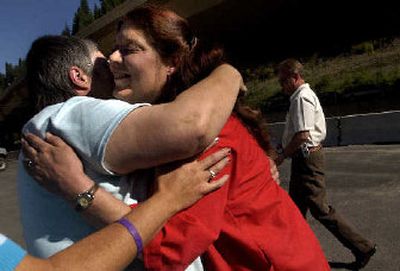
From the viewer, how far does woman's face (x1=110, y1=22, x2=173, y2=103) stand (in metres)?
2.01

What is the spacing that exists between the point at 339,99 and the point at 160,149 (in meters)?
18.8

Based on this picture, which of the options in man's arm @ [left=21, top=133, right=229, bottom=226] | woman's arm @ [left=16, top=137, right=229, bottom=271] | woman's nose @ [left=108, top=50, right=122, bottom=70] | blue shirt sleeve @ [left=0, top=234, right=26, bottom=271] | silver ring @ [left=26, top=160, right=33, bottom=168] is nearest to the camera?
blue shirt sleeve @ [left=0, top=234, right=26, bottom=271]

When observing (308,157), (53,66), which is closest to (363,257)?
(308,157)

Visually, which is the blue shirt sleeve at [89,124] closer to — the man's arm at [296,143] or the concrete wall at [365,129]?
the man's arm at [296,143]

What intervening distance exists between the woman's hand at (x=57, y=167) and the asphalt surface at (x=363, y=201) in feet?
13.4

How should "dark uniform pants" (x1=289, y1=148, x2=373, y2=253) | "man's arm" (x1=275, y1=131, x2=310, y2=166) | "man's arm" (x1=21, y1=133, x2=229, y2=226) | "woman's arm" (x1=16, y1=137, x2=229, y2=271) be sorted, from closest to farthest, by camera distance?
1. "woman's arm" (x1=16, y1=137, x2=229, y2=271)
2. "man's arm" (x1=21, y1=133, x2=229, y2=226)
3. "dark uniform pants" (x1=289, y1=148, x2=373, y2=253)
4. "man's arm" (x1=275, y1=131, x2=310, y2=166)

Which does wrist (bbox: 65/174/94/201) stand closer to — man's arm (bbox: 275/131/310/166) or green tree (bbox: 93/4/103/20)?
man's arm (bbox: 275/131/310/166)

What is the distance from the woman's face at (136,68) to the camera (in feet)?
6.58

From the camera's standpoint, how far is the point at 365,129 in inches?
580

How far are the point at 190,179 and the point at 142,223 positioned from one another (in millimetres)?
223

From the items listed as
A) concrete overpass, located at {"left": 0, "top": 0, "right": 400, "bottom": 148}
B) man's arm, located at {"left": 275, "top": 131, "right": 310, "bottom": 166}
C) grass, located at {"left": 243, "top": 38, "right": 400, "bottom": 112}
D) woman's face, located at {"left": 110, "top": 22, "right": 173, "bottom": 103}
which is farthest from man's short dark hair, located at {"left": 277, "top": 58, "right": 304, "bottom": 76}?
concrete overpass, located at {"left": 0, "top": 0, "right": 400, "bottom": 148}

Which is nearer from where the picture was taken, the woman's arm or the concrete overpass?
the woman's arm

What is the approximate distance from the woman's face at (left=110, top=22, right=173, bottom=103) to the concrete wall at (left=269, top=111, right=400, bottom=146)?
1212cm

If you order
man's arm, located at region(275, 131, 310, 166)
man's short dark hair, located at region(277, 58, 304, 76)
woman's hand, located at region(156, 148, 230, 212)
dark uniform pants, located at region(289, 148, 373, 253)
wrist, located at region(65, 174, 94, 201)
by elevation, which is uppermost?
wrist, located at region(65, 174, 94, 201)
